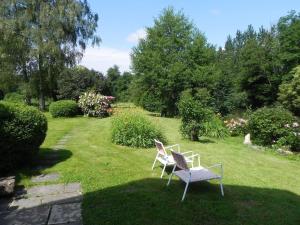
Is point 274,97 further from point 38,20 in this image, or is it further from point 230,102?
point 38,20

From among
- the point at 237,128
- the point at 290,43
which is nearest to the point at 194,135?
the point at 237,128

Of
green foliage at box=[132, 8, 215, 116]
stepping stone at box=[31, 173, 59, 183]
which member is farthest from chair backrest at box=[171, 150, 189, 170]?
green foliage at box=[132, 8, 215, 116]

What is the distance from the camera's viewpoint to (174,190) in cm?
569

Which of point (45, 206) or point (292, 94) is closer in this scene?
point (45, 206)

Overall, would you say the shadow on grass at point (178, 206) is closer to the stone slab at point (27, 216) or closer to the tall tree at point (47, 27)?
the stone slab at point (27, 216)

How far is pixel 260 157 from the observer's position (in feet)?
30.8

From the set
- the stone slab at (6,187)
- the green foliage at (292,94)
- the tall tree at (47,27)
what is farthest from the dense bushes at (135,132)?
the green foliage at (292,94)

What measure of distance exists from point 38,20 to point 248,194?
69.4 feet

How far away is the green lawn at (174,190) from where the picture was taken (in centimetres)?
462

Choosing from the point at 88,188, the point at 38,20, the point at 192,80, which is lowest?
the point at 88,188

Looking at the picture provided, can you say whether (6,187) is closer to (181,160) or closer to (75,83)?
(181,160)

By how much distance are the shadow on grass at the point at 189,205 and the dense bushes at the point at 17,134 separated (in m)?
2.15

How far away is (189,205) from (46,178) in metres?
3.08

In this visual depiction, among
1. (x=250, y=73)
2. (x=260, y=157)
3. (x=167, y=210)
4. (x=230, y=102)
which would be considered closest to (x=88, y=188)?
(x=167, y=210)
